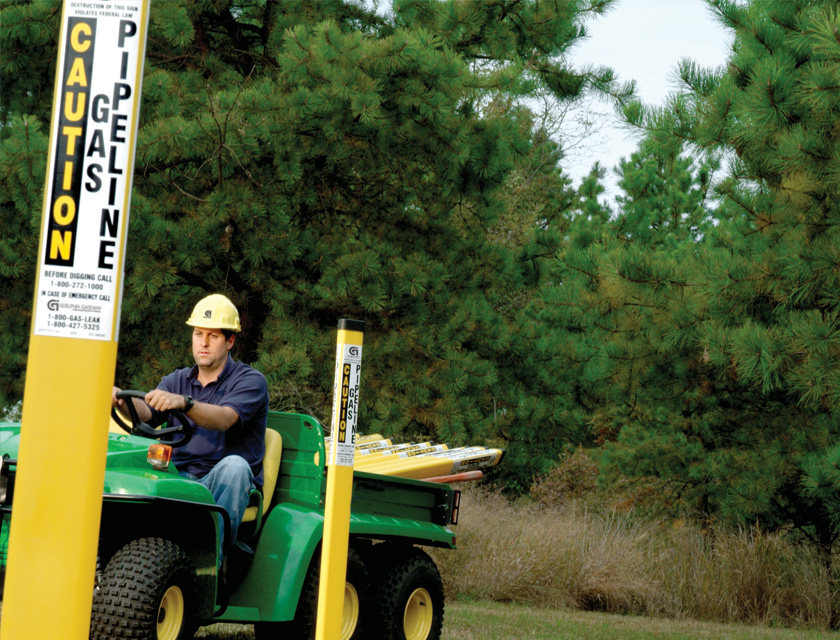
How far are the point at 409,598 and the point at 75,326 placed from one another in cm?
426

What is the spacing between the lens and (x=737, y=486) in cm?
1195

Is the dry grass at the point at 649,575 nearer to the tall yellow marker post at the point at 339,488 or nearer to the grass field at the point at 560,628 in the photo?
the grass field at the point at 560,628

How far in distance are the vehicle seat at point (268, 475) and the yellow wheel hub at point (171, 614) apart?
0.75m

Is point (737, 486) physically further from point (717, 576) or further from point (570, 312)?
point (570, 312)

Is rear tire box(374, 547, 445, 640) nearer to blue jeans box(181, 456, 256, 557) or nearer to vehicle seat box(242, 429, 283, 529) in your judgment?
vehicle seat box(242, 429, 283, 529)

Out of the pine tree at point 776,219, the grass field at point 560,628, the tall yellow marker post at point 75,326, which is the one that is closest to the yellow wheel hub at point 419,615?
the grass field at point 560,628

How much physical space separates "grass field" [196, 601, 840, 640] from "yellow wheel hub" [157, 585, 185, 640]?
234 cm

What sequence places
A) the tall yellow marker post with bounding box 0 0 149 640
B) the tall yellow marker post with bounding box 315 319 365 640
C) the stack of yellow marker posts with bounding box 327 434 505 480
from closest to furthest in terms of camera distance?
the tall yellow marker post with bounding box 0 0 149 640, the tall yellow marker post with bounding box 315 319 365 640, the stack of yellow marker posts with bounding box 327 434 505 480

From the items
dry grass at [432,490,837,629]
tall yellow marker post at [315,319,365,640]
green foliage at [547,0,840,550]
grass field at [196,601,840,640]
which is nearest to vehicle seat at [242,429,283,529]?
grass field at [196,601,840,640]

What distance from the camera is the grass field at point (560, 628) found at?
313 inches

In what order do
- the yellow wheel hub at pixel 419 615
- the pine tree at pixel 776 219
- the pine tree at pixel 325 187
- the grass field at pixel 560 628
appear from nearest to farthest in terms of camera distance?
the yellow wheel hub at pixel 419 615, the grass field at pixel 560 628, the pine tree at pixel 776 219, the pine tree at pixel 325 187

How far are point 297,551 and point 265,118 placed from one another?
7269mm

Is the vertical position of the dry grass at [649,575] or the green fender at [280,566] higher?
the green fender at [280,566]

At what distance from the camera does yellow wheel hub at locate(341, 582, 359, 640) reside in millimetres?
6059
